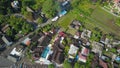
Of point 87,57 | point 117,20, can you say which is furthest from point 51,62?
point 117,20

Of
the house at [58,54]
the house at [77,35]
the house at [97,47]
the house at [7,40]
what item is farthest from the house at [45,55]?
the house at [97,47]

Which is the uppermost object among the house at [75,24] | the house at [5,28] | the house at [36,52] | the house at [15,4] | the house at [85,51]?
A: the house at [15,4]

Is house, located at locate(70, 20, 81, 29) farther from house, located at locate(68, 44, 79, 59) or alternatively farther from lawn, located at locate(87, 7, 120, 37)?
house, located at locate(68, 44, 79, 59)

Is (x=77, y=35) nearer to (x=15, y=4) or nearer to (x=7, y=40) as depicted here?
(x=7, y=40)

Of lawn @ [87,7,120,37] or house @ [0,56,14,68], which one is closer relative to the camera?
house @ [0,56,14,68]

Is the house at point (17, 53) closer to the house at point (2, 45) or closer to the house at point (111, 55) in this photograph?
the house at point (2, 45)

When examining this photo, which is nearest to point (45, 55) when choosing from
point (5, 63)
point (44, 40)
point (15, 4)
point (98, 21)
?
point (44, 40)

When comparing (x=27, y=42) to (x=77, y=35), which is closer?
(x=27, y=42)

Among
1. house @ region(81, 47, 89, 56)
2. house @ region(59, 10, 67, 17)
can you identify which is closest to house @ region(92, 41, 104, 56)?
house @ region(81, 47, 89, 56)
